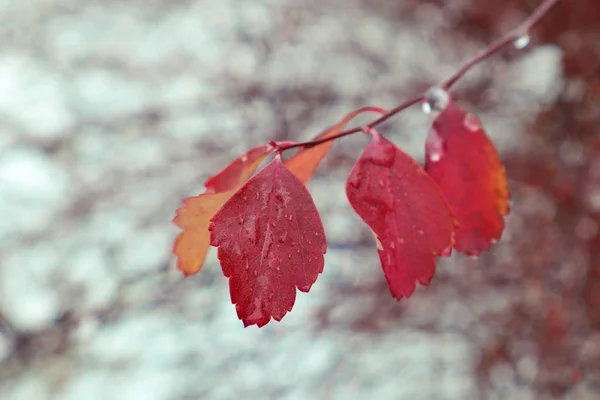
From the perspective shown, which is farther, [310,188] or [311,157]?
[310,188]

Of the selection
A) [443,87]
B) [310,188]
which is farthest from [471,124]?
[310,188]

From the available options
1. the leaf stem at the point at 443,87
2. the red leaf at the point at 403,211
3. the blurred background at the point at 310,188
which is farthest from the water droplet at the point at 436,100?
the blurred background at the point at 310,188

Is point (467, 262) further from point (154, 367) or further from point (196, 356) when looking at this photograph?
point (154, 367)

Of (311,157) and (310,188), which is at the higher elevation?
(311,157)

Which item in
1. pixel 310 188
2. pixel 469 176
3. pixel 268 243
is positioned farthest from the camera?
pixel 310 188

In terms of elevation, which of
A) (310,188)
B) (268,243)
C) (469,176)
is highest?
(268,243)

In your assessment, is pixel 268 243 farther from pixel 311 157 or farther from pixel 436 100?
pixel 436 100

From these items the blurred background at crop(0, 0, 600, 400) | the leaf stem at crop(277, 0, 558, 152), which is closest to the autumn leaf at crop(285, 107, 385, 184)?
the leaf stem at crop(277, 0, 558, 152)
